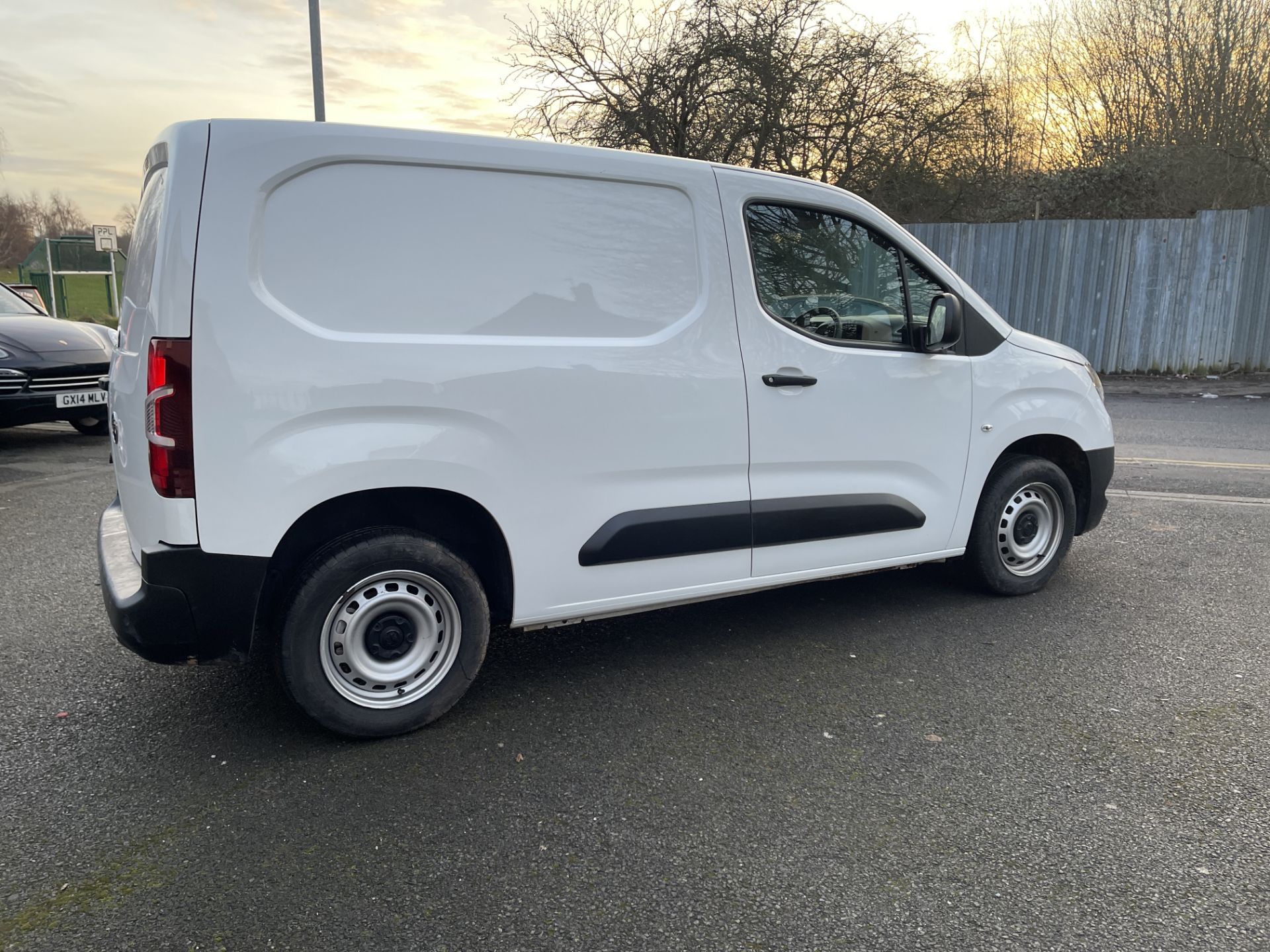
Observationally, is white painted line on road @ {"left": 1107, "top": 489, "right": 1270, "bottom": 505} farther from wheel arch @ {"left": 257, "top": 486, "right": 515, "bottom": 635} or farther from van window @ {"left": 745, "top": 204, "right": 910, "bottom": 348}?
wheel arch @ {"left": 257, "top": 486, "right": 515, "bottom": 635}

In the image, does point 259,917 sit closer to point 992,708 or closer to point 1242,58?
point 992,708

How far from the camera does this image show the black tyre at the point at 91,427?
9641 millimetres

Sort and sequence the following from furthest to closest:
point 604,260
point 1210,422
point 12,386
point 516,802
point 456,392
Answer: point 1210,422, point 12,386, point 604,260, point 456,392, point 516,802

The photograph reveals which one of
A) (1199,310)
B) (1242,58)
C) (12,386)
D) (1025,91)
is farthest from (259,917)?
(1025,91)

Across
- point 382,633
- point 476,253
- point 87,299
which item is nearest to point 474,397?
point 476,253

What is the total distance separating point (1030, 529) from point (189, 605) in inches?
158

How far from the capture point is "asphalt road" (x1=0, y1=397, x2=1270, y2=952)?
2.27m

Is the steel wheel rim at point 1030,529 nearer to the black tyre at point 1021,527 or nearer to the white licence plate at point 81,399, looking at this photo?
the black tyre at point 1021,527

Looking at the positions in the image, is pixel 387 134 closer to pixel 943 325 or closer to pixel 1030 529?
pixel 943 325

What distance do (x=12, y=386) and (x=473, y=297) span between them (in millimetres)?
7313

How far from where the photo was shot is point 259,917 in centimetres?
227

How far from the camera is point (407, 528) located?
10.4ft

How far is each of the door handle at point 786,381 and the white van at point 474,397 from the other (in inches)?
0.6

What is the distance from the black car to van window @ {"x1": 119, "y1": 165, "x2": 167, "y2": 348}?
5.93 meters
